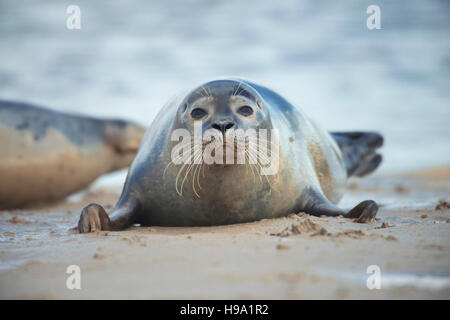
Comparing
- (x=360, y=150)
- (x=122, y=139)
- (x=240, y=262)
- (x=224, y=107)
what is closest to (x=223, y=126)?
(x=224, y=107)

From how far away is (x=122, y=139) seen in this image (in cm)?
802

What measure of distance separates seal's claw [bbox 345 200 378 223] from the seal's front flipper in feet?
4.96

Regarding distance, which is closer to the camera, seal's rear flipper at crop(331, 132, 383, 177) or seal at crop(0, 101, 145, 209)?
seal's rear flipper at crop(331, 132, 383, 177)

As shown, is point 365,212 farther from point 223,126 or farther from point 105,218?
point 105,218

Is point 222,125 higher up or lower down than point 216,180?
higher up

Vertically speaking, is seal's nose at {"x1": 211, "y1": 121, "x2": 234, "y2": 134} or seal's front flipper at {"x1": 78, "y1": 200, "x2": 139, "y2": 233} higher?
seal's nose at {"x1": 211, "y1": 121, "x2": 234, "y2": 134}

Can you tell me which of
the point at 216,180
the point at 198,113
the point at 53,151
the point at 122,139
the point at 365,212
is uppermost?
the point at 122,139

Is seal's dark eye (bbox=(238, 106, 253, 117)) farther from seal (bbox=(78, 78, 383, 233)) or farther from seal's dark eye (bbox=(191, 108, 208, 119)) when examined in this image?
seal's dark eye (bbox=(191, 108, 208, 119))

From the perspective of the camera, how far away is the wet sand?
6.48 ft

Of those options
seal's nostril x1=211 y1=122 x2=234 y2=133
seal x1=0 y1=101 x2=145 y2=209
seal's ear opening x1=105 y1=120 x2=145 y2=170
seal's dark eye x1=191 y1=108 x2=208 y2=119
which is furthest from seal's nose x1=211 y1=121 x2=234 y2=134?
seal's ear opening x1=105 y1=120 x2=145 y2=170

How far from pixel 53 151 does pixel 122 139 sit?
122 cm

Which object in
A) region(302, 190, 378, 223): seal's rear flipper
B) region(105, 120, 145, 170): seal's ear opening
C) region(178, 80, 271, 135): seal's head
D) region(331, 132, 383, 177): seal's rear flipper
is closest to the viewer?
region(178, 80, 271, 135): seal's head

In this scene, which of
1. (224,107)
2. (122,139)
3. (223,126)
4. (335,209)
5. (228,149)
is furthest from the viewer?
(122,139)
